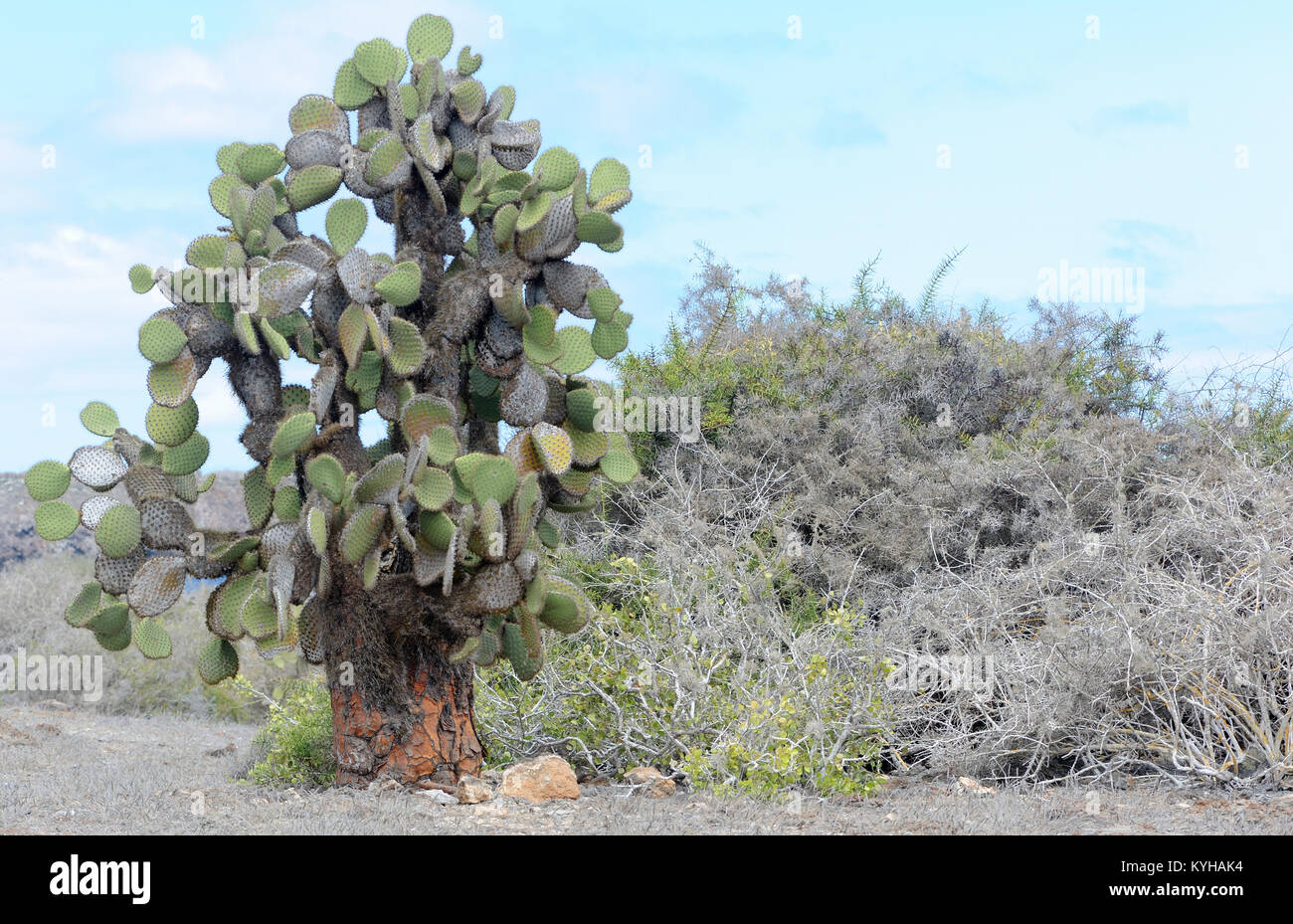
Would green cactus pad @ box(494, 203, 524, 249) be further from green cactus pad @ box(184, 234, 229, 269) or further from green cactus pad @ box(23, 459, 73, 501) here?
green cactus pad @ box(23, 459, 73, 501)

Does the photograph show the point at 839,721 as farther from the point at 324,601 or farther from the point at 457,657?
the point at 324,601

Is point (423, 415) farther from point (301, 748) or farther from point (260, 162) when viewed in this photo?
point (301, 748)

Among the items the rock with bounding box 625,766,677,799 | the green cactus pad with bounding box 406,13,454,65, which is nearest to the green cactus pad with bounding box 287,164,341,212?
the green cactus pad with bounding box 406,13,454,65

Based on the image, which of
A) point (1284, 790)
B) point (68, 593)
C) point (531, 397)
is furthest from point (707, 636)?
point (68, 593)

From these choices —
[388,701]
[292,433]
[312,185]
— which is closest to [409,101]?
[312,185]

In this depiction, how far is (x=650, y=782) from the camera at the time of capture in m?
5.99

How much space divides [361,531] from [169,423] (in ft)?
4.53

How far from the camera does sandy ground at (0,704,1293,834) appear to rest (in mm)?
4910

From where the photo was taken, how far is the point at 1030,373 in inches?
399

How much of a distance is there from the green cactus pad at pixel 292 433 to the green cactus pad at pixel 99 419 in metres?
1.43

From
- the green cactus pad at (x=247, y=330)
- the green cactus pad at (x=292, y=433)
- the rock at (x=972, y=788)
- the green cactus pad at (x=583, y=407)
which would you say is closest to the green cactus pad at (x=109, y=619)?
the green cactus pad at (x=292, y=433)

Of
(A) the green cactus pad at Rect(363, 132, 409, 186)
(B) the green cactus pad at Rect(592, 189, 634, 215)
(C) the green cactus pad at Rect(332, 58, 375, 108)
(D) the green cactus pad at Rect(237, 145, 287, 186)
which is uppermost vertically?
(C) the green cactus pad at Rect(332, 58, 375, 108)

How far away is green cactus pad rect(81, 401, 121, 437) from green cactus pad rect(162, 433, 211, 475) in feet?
1.32

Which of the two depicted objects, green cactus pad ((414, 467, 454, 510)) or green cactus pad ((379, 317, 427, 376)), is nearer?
green cactus pad ((414, 467, 454, 510))
